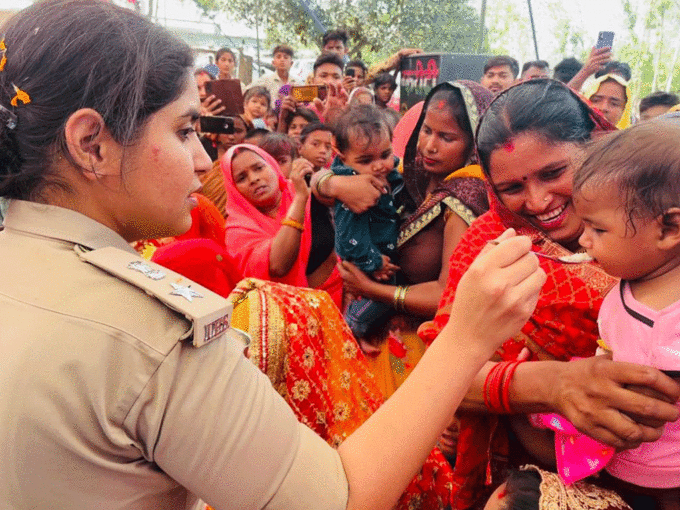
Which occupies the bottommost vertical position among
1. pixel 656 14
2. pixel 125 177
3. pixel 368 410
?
pixel 368 410

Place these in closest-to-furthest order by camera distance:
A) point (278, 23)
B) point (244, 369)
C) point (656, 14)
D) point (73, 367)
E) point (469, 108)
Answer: point (73, 367)
point (244, 369)
point (469, 108)
point (278, 23)
point (656, 14)

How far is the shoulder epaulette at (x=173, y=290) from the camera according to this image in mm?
840

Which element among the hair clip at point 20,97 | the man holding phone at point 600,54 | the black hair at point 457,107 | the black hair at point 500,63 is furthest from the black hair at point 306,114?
the hair clip at point 20,97

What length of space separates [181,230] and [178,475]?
1.57 ft

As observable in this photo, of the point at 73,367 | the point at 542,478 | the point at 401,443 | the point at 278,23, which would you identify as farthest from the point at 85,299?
the point at 278,23

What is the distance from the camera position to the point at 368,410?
1547 mm

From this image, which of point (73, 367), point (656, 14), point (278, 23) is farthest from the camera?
point (656, 14)

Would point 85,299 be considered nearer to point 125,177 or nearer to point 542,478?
point 125,177

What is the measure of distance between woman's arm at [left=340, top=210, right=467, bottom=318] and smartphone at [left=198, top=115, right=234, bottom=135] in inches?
95.3

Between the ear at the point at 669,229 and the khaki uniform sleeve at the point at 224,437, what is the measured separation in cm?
79

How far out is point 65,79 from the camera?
0.93 meters

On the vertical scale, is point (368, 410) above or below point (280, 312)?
below

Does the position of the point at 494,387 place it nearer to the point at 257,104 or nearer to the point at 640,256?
the point at 640,256

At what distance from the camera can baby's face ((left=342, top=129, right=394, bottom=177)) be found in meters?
2.71
